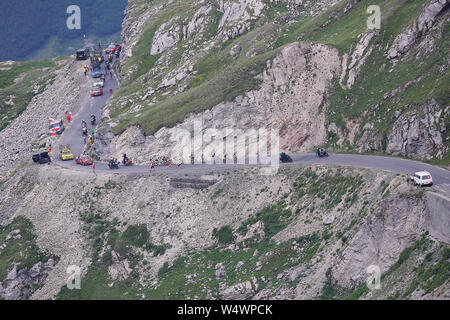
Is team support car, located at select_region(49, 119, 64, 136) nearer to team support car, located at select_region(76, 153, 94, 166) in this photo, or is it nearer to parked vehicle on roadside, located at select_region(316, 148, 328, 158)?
team support car, located at select_region(76, 153, 94, 166)

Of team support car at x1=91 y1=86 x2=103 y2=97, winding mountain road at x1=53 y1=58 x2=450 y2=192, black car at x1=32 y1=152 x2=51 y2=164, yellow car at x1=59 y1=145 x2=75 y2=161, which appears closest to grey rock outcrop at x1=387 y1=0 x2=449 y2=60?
winding mountain road at x1=53 y1=58 x2=450 y2=192

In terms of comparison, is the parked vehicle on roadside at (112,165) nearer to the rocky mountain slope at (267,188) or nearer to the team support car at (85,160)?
the rocky mountain slope at (267,188)

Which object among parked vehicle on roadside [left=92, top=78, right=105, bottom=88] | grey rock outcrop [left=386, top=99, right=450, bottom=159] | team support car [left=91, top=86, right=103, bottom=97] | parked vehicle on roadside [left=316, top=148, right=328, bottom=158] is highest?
parked vehicle on roadside [left=92, top=78, right=105, bottom=88]

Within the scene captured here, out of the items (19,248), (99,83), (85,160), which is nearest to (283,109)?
(85,160)

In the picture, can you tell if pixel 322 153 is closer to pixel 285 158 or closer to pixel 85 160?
pixel 285 158

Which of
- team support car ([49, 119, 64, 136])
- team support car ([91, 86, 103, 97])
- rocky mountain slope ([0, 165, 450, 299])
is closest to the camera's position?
rocky mountain slope ([0, 165, 450, 299])

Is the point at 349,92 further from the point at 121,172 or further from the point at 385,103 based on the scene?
the point at 121,172
